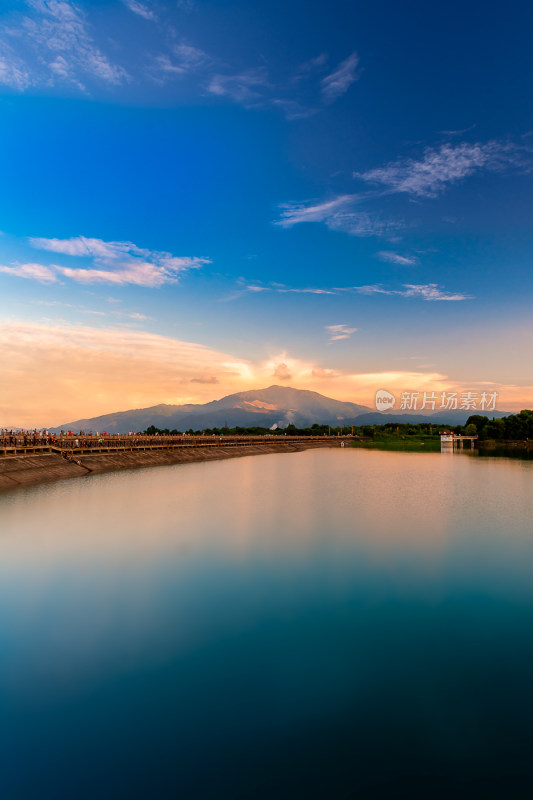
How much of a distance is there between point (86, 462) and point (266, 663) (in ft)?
212

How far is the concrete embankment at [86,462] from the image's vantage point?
53.3 metres

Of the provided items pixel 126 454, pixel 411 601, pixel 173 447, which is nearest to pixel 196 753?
pixel 411 601

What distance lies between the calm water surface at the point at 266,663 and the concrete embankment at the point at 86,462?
24.6 meters

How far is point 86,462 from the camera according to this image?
71.9m

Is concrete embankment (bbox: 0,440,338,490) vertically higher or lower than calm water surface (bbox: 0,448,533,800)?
higher

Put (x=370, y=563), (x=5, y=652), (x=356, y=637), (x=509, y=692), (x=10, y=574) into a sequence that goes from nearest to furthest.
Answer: (x=509, y=692), (x=5, y=652), (x=356, y=637), (x=10, y=574), (x=370, y=563)

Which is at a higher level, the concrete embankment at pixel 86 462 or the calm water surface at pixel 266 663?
the concrete embankment at pixel 86 462

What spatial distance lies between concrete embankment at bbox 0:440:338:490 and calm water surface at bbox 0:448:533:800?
24598mm

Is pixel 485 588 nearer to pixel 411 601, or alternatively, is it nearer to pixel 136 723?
pixel 411 601

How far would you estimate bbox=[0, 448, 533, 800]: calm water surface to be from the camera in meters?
9.64

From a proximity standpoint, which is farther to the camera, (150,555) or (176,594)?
(150,555)

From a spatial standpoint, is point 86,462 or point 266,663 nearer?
point 266,663

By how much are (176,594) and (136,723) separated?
8902mm

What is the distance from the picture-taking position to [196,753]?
10.1 m
